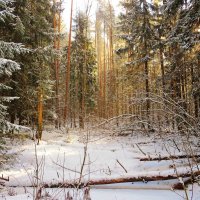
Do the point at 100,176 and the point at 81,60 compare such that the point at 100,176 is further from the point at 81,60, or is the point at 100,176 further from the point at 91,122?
the point at 81,60

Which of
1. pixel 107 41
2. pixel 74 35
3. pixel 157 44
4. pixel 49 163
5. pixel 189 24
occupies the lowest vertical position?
pixel 49 163

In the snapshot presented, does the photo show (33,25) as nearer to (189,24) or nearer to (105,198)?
(189,24)

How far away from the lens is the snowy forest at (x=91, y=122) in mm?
5281

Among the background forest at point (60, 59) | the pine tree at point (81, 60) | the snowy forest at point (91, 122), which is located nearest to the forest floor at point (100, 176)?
the snowy forest at point (91, 122)

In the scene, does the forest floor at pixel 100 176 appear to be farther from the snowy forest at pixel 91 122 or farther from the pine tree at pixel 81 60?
the pine tree at pixel 81 60

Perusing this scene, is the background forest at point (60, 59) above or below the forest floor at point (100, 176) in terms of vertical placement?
above

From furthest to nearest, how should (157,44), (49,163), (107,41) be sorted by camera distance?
(107,41), (157,44), (49,163)

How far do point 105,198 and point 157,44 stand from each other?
15738 mm

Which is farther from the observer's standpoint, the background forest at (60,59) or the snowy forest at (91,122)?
the background forest at (60,59)

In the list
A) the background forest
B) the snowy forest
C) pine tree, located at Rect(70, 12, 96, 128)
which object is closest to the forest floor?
the snowy forest

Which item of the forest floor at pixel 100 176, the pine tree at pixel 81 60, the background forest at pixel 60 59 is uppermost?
the pine tree at pixel 81 60

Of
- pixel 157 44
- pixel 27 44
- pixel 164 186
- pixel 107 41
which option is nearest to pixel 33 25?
pixel 27 44

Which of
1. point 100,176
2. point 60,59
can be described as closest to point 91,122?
point 60,59

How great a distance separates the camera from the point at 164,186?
18.9 feet
